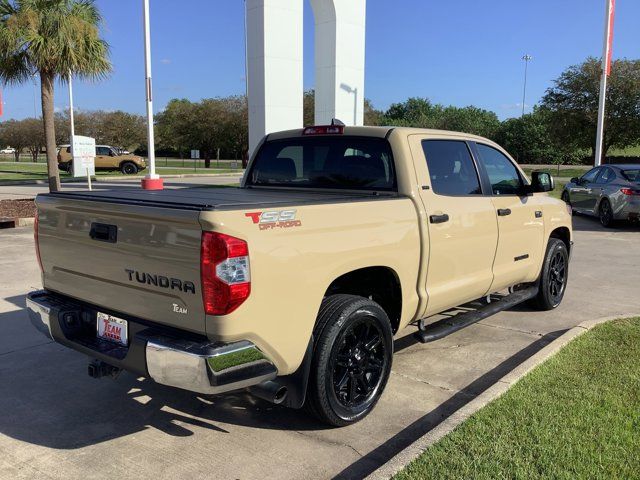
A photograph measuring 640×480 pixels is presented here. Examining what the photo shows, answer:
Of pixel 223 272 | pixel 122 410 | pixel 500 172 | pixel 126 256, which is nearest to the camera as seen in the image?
Result: pixel 223 272

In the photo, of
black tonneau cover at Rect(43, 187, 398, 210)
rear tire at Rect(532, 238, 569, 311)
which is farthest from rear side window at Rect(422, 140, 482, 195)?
rear tire at Rect(532, 238, 569, 311)

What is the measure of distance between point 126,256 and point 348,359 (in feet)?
4.93

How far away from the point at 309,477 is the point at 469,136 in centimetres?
324

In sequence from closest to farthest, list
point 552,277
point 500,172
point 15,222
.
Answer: point 500,172 < point 552,277 < point 15,222

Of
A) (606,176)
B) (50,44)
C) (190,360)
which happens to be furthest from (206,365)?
(50,44)

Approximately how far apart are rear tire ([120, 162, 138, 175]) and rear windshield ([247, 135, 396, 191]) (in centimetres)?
3370

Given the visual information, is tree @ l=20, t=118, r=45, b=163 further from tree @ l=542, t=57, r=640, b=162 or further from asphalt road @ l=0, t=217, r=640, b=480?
asphalt road @ l=0, t=217, r=640, b=480

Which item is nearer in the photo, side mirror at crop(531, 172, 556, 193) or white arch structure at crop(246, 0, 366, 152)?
side mirror at crop(531, 172, 556, 193)

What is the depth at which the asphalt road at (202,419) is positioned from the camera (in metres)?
3.26

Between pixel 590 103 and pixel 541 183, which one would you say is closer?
pixel 541 183

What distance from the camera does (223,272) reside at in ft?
9.33

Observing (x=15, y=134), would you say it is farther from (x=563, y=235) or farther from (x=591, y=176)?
(x=563, y=235)

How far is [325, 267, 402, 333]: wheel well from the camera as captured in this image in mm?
3891

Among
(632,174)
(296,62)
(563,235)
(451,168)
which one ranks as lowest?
(563,235)
